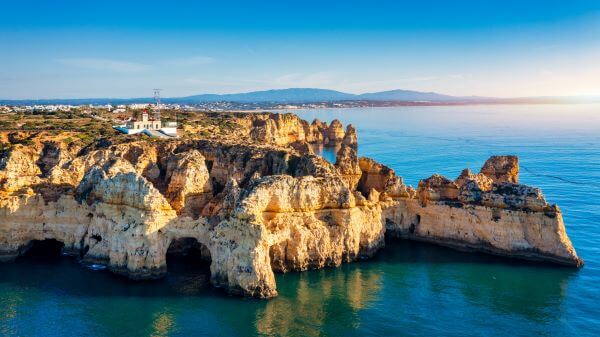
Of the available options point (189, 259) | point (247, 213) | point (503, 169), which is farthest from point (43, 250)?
point (503, 169)

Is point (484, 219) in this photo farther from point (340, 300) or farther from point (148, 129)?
point (148, 129)

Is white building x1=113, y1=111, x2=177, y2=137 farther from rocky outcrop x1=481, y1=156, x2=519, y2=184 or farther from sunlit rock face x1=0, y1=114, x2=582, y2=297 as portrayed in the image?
rocky outcrop x1=481, y1=156, x2=519, y2=184

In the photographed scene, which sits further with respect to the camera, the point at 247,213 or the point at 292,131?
the point at 292,131

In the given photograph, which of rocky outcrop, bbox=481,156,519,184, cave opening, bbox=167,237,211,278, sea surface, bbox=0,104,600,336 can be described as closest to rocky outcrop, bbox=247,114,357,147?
rocky outcrop, bbox=481,156,519,184

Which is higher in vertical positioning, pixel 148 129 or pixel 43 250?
pixel 148 129

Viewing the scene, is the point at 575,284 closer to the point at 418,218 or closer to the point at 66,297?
the point at 418,218

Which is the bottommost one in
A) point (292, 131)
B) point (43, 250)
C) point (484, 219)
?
point (43, 250)
